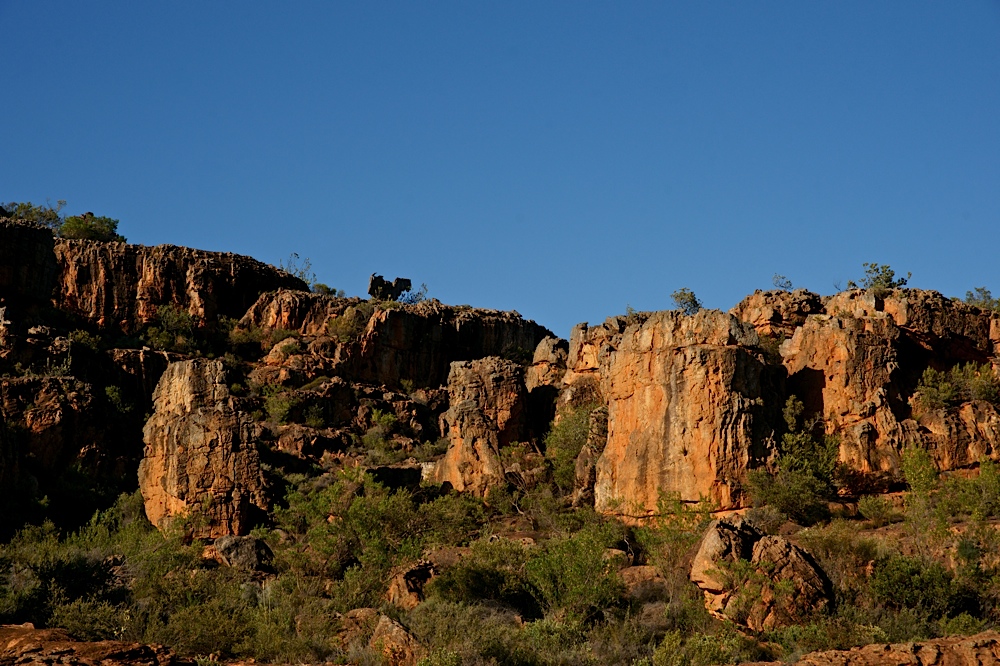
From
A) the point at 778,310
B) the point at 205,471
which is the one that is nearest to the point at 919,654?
the point at 205,471

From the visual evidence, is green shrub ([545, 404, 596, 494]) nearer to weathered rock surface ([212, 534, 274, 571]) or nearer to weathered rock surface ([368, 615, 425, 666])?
weathered rock surface ([212, 534, 274, 571])

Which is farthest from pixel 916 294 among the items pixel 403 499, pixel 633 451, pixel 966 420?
pixel 403 499

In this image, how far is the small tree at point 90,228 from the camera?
241ft

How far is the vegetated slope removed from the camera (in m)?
32.7

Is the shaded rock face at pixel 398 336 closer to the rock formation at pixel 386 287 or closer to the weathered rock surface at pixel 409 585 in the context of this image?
A: the rock formation at pixel 386 287

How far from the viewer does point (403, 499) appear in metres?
45.8

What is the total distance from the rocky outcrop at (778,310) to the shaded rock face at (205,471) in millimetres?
20034

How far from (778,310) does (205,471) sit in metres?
23.4

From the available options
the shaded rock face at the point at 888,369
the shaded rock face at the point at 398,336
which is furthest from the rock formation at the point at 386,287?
the shaded rock face at the point at 888,369

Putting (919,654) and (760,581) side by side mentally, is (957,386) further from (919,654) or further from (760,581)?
(919,654)

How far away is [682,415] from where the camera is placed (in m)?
46.0

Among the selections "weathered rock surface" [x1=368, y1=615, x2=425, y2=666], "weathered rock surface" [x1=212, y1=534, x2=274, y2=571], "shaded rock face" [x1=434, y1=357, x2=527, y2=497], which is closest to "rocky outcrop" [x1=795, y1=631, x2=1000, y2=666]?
"weathered rock surface" [x1=368, y1=615, x2=425, y2=666]

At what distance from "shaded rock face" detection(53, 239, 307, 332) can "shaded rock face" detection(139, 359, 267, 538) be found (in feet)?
55.1

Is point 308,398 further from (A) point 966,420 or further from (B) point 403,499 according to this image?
(A) point 966,420
